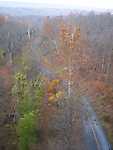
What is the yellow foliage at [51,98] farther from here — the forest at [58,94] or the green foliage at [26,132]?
the green foliage at [26,132]

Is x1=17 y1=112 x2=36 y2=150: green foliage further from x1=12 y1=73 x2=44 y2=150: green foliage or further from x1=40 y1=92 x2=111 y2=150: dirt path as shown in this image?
x1=40 y1=92 x2=111 y2=150: dirt path

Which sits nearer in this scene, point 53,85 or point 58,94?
point 58,94

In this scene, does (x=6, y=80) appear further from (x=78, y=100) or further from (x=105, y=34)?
(x=105, y=34)

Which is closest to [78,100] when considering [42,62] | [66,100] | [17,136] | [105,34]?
[66,100]

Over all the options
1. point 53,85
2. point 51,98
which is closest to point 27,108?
point 51,98

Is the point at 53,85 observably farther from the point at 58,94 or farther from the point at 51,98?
the point at 58,94

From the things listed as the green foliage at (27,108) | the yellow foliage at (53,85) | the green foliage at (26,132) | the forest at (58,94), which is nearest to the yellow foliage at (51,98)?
the forest at (58,94)

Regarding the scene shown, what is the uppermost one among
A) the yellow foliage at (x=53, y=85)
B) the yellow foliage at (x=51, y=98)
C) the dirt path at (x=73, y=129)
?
the yellow foliage at (x=53, y=85)
